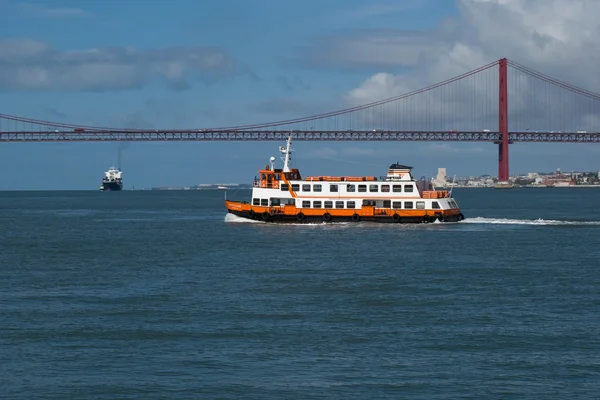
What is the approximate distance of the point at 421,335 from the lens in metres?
23.6

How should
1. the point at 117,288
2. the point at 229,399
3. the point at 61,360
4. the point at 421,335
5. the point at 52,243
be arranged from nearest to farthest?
the point at 229,399
the point at 61,360
the point at 421,335
the point at 117,288
the point at 52,243

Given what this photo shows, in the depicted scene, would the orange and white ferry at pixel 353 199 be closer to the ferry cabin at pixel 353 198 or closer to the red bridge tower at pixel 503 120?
the ferry cabin at pixel 353 198

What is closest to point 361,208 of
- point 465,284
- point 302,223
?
point 302,223

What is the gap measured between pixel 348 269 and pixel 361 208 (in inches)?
950

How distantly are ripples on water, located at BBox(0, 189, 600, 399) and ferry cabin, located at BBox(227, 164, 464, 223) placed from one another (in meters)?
13.5

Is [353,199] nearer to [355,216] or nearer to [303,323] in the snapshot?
[355,216]

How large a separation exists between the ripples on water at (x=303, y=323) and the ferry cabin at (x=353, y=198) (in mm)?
13452

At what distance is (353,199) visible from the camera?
61.9 m

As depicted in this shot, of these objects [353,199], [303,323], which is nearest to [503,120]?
[353,199]

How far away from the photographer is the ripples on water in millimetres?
19406

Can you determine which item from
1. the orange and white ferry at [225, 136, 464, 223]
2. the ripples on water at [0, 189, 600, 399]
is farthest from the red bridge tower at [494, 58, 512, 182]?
the ripples on water at [0, 189, 600, 399]

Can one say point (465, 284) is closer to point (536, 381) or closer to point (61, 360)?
point (536, 381)

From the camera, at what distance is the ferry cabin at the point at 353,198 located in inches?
2415

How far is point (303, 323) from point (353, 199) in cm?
3679
